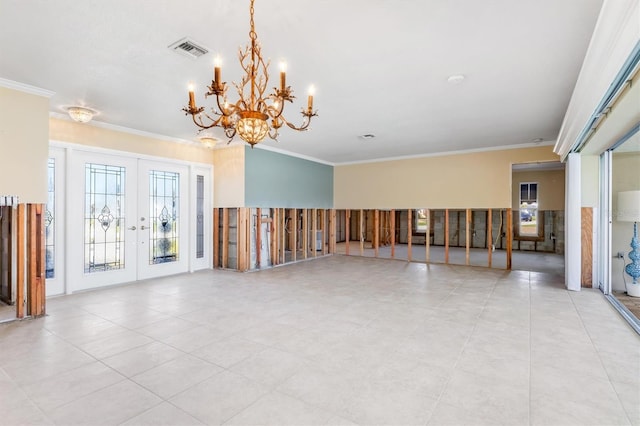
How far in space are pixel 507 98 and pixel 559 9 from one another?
198 centimetres

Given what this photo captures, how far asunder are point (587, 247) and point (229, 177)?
6.86m

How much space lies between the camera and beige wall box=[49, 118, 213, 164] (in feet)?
16.2

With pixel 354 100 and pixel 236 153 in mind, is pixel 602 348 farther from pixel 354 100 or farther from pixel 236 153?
pixel 236 153

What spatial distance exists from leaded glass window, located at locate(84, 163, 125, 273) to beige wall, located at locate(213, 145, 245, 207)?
1911mm

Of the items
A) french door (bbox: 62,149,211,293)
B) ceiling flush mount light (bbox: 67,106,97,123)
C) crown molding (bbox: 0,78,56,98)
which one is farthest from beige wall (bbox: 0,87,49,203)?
french door (bbox: 62,149,211,293)

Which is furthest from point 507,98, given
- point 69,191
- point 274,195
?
point 69,191

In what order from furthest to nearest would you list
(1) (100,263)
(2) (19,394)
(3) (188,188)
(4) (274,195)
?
(4) (274,195), (3) (188,188), (1) (100,263), (2) (19,394)

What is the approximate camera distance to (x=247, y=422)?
6.43ft

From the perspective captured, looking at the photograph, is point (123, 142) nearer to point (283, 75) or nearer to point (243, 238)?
point (243, 238)

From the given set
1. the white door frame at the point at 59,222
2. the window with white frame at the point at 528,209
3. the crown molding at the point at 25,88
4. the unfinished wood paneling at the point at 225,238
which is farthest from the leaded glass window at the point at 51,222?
the window with white frame at the point at 528,209

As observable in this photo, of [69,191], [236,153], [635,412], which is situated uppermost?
[236,153]

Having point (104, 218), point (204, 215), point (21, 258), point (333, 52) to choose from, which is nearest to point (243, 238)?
point (204, 215)

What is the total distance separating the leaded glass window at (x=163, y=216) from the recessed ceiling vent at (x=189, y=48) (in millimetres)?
3754

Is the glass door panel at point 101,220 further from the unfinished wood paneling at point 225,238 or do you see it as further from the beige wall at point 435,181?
the beige wall at point 435,181
